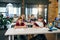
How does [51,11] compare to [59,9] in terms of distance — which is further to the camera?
[51,11]

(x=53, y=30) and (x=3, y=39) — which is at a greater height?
(x=53, y=30)

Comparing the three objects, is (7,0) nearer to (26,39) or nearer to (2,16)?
(2,16)

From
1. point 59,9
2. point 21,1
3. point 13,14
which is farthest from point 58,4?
point 13,14

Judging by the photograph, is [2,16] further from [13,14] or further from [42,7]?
[42,7]

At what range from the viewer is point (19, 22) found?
4.07m

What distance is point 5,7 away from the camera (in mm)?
8188

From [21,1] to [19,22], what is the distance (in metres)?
4.24

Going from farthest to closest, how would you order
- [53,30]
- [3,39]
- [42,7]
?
[42,7], [3,39], [53,30]

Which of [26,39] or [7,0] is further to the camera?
[7,0]

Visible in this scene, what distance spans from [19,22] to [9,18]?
13.1 feet

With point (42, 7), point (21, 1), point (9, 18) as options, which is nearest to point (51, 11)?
point (42, 7)

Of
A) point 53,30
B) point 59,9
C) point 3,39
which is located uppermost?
point 59,9

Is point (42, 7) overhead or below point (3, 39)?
overhead

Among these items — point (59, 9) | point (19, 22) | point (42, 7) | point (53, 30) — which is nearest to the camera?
point (53, 30)
